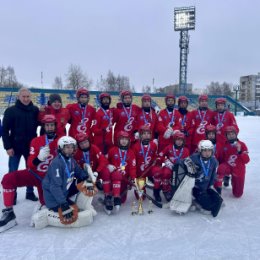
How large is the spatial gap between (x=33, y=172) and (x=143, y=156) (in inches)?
64.3

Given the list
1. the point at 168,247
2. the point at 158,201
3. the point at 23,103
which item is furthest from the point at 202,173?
the point at 23,103

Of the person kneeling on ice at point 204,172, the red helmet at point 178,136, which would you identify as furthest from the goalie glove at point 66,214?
the red helmet at point 178,136

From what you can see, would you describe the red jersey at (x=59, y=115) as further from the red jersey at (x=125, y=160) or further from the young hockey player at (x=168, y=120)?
the young hockey player at (x=168, y=120)

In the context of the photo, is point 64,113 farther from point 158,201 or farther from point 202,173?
point 202,173

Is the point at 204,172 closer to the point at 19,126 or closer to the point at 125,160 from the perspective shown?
the point at 125,160

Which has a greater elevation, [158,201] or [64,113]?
[64,113]

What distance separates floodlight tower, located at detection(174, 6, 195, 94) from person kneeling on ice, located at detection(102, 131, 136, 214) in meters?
31.8

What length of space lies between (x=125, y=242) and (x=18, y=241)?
114 centimetres

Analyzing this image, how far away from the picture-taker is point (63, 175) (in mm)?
3197

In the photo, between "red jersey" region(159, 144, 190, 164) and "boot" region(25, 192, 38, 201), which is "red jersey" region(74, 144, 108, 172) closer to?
"boot" region(25, 192, 38, 201)

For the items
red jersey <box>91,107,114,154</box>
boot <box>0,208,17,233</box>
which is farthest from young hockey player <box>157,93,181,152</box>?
boot <box>0,208,17,233</box>

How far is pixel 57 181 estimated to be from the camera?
10.2 feet

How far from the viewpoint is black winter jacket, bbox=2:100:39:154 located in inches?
148

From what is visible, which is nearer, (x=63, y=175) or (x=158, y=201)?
(x=63, y=175)
